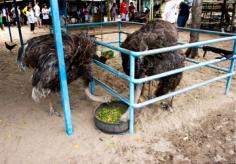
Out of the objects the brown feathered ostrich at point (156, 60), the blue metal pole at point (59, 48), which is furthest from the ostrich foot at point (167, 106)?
the blue metal pole at point (59, 48)

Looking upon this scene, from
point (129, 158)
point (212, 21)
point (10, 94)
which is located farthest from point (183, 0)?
point (129, 158)

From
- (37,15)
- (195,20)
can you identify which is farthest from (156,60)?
(37,15)

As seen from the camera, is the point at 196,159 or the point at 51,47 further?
the point at 51,47

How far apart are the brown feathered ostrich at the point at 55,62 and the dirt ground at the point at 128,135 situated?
511 millimetres

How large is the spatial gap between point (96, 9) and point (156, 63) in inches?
627

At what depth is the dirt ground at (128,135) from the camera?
2695mm

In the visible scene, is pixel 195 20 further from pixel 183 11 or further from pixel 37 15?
pixel 37 15

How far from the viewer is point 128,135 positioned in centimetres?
305

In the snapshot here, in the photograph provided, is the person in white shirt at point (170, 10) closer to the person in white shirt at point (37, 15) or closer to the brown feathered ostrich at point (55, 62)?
the brown feathered ostrich at point (55, 62)

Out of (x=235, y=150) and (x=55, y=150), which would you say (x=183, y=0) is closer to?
(x=235, y=150)

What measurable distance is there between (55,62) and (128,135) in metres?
1.35

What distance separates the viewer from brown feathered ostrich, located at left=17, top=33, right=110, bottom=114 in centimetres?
305

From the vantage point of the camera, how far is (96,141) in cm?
296

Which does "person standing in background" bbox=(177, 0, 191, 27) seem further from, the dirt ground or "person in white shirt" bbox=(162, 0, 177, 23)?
the dirt ground
